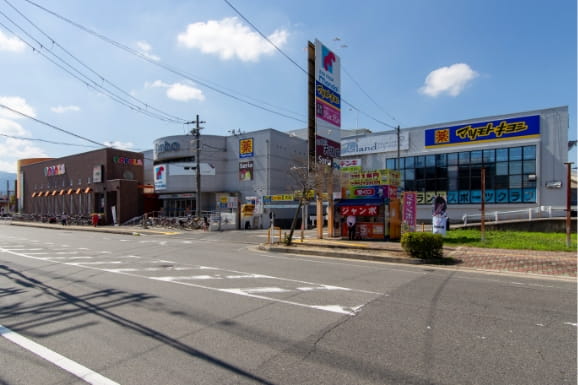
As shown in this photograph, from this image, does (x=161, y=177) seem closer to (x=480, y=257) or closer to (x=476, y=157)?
(x=476, y=157)

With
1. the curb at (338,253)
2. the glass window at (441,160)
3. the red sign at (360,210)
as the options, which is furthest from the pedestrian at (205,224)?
the glass window at (441,160)

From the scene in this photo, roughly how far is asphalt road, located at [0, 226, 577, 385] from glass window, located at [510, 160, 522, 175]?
23886 mm

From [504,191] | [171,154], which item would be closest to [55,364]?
[504,191]

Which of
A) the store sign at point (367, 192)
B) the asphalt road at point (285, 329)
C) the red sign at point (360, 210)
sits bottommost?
the asphalt road at point (285, 329)

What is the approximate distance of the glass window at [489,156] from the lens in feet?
98.6

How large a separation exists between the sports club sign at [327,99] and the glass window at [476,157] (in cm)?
1617

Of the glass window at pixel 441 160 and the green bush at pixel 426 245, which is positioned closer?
the green bush at pixel 426 245

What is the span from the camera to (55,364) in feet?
13.5

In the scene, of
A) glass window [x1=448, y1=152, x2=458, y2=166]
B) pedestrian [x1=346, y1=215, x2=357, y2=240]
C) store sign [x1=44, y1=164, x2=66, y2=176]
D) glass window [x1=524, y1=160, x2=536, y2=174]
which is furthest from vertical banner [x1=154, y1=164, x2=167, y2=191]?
glass window [x1=524, y1=160, x2=536, y2=174]

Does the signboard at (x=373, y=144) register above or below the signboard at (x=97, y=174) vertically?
above

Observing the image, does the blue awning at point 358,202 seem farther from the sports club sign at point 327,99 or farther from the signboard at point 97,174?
the signboard at point 97,174

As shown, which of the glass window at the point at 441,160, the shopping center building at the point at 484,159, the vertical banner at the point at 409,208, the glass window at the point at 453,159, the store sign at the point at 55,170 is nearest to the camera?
the vertical banner at the point at 409,208

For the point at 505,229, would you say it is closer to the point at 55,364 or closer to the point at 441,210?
the point at 441,210

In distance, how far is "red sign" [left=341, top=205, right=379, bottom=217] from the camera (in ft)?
58.8
